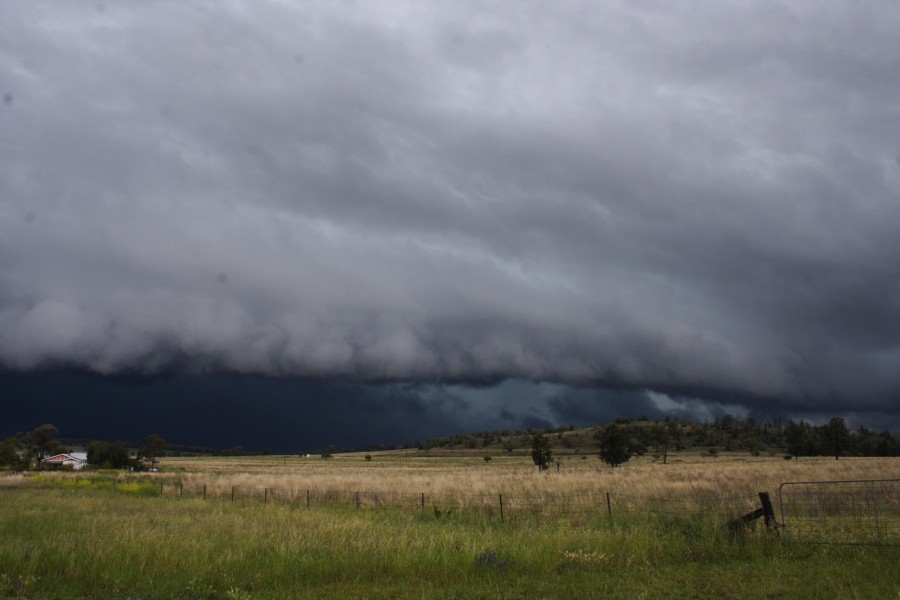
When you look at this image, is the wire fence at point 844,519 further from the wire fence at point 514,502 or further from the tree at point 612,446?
the tree at point 612,446

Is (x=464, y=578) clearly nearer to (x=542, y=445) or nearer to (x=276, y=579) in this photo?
(x=276, y=579)

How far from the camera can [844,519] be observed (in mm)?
19094

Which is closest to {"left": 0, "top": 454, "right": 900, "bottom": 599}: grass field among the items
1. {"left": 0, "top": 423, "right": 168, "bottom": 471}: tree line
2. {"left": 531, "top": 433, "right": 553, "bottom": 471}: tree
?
{"left": 531, "top": 433, "right": 553, "bottom": 471}: tree

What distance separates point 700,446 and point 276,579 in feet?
428

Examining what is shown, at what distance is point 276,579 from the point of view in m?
12.0

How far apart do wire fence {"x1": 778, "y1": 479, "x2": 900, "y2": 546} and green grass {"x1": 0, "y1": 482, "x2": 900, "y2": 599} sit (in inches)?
45.0

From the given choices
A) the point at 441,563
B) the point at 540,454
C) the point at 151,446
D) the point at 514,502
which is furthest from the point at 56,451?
the point at 441,563

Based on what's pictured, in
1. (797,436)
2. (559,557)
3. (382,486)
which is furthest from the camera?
(797,436)

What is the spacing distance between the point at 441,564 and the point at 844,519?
13937 millimetres

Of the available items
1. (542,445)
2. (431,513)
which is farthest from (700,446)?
(431,513)

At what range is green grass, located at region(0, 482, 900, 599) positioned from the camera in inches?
436

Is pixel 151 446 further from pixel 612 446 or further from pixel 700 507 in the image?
pixel 700 507

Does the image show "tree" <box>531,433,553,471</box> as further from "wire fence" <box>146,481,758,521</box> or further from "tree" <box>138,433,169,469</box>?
"tree" <box>138,433,169,469</box>

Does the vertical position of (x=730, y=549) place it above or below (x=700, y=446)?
above
